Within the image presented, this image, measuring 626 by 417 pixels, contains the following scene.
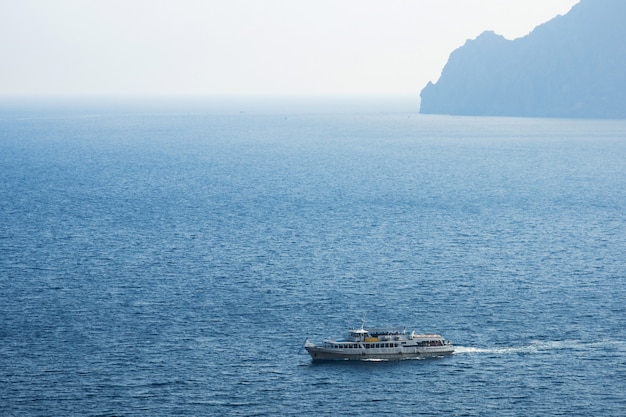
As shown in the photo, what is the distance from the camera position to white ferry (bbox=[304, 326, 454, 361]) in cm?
9088

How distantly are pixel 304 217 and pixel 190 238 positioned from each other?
1000 inches

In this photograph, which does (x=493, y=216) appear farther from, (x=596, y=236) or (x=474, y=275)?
(x=474, y=275)

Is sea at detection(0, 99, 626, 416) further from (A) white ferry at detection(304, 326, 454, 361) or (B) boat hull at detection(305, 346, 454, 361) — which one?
(A) white ferry at detection(304, 326, 454, 361)

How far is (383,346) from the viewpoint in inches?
3637

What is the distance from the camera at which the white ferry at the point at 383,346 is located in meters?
90.9

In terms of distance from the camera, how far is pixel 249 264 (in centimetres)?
12312

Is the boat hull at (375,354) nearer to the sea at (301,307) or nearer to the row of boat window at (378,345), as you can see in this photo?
the row of boat window at (378,345)

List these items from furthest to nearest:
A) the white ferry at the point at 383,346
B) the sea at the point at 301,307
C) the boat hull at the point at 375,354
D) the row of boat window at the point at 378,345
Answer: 1. the row of boat window at the point at 378,345
2. the white ferry at the point at 383,346
3. the boat hull at the point at 375,354
4. the sea at the point at 301,307

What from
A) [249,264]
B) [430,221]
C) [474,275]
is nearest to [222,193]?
[430,221]

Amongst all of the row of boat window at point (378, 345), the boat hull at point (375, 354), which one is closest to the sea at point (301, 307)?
the boat hull at point (375, 354)

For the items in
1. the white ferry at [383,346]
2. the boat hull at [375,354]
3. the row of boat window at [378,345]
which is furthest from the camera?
the row of boat window at [378,345]

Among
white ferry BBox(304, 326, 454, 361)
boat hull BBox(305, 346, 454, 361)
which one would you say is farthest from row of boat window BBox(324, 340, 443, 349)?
boat hull BBox(305, 346, 454, 361)

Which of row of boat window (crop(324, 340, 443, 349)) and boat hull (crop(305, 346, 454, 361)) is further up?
row of boat window (crop(324, 340, 443, 349))

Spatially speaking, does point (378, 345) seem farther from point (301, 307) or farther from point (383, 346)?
point (301, 307)
